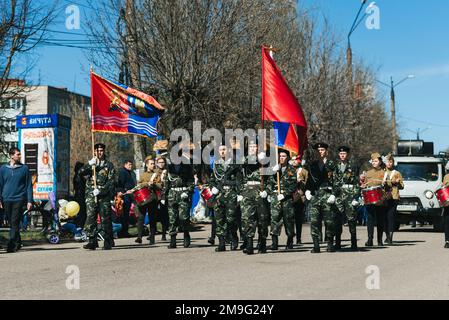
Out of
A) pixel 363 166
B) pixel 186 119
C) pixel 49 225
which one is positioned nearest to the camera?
pixel 49 225

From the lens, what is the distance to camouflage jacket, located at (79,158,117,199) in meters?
15.4

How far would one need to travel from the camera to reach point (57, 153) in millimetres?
21375

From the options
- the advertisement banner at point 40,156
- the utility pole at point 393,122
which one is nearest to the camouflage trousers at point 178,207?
the advertisement banner at point 40,156

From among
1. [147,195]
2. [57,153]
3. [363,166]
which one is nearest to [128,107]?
[147,195]

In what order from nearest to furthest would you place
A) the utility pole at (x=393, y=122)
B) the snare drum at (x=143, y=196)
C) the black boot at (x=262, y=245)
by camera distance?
the black boot at (x=262, y=245)
the snare drum at (x=143, y=196)
the utility pole at (x=393, y=122)

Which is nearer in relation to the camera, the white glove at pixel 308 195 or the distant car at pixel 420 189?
the white glove at pixel 308 195

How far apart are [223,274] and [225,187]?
3786 mm

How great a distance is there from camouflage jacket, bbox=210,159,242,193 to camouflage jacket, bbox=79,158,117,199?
2.15 metres

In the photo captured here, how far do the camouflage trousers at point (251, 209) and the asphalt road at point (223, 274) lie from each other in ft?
1.72

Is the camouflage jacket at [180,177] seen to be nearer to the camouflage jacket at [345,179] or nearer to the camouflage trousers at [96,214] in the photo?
A: the camouflage trousers at [96,214]

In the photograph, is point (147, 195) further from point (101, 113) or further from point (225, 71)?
point (225, 71)

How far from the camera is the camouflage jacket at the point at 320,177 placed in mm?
14555

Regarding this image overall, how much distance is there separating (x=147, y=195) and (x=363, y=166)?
108 ft

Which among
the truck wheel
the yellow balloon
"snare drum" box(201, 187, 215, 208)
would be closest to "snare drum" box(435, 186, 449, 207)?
"snare drum" box(201, 187, 215, 208)
